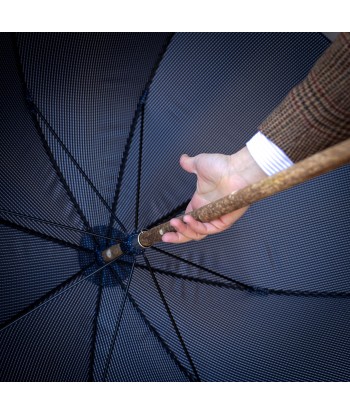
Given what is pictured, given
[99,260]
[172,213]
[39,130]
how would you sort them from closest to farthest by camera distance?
[39,130], [99,260], [172,213]

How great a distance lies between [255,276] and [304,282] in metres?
0.22

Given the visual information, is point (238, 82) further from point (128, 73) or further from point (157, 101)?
point (128, 73)

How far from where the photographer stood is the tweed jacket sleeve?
86 cm

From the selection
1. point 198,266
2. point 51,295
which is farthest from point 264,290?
point 51,295

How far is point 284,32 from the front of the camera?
178cm

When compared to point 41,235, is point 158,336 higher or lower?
lower

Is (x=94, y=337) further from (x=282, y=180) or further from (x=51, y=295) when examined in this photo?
(x=282, y=180)

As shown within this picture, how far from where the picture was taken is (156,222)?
73.6 inches

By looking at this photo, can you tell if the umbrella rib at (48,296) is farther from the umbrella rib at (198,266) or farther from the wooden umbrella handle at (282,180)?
the wooden umbrella handle at (282,180)

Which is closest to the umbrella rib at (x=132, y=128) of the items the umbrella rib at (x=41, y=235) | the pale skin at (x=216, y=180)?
the umbrella rib at (x=41, y=235)

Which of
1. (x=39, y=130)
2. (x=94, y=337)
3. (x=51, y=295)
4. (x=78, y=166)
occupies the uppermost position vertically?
(x=39, y=130)

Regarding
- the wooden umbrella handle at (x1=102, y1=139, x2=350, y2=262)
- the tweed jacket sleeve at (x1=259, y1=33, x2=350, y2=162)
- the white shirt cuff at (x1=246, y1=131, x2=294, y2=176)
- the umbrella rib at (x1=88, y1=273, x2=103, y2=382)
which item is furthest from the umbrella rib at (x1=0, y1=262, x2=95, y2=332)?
the tweed jacket sleeve at (x1=259, y1=33, x2=350, y2=162)

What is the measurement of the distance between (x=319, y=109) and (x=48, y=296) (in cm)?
126

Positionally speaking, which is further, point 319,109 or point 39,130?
point 39,130
